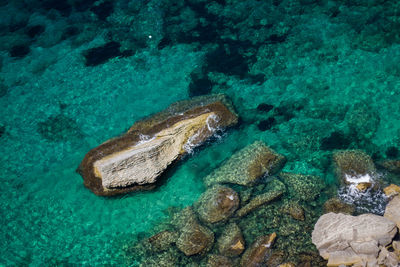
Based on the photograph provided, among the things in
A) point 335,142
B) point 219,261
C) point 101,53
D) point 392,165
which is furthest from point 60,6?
point 392,165

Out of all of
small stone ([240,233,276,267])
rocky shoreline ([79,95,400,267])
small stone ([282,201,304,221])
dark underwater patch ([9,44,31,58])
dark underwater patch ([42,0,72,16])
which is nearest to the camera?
rocky shoreline ([79,95,400,267])

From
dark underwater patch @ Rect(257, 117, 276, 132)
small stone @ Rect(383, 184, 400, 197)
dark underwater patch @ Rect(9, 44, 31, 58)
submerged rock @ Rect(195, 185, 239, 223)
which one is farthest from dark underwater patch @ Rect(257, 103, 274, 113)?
dark underwater patch @ Rect(9, 44, 31, 58)

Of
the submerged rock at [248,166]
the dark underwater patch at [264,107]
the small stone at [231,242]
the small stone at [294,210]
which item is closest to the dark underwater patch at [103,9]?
the dark underwater patch at [264,107]

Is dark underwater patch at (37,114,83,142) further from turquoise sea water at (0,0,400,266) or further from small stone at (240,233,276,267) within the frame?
small stone at (240,233,276,267)

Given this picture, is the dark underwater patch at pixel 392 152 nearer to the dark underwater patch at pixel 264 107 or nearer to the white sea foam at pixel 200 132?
the dark underwater patch at pixel 264 107

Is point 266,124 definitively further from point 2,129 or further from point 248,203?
point 2,129
